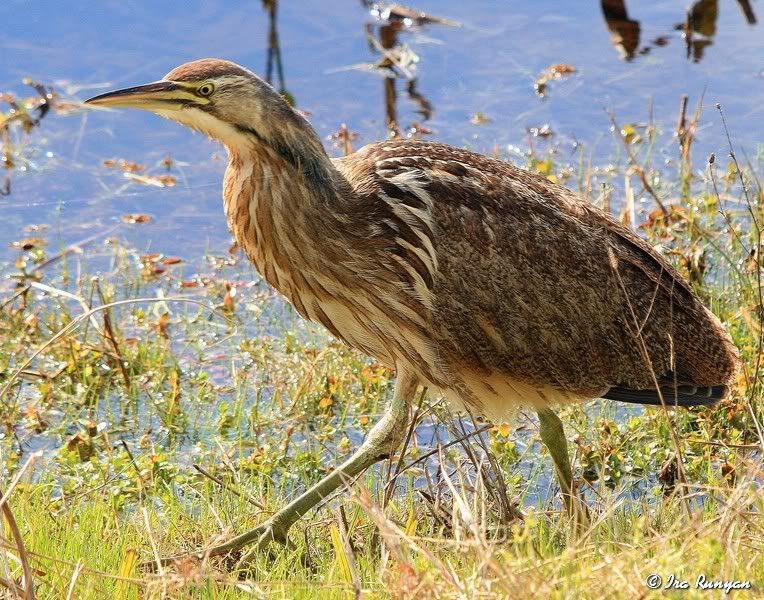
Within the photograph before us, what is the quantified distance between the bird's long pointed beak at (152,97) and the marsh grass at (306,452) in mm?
597

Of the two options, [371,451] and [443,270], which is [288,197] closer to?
[443,270]

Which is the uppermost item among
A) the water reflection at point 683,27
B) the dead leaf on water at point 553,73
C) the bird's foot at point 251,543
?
the water reflection at point 683,27

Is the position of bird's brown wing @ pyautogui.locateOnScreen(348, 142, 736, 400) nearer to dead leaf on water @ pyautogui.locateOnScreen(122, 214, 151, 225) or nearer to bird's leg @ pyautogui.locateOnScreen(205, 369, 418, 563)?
bird's leg @ pyautogui.locateOnScreen(205, 369, 418, 563)

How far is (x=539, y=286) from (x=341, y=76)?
3630 mm

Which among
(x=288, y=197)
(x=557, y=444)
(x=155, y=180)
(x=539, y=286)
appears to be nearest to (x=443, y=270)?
(x=539, y=286)

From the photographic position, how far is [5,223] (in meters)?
5.83

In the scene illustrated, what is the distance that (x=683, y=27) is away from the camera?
7.42 metres

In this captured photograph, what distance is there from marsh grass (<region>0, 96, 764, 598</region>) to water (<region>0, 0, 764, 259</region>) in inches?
20.1

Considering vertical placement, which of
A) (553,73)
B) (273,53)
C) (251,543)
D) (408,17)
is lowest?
(251,543)

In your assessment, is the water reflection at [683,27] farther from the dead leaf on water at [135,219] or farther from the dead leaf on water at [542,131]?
the dead leaf on water at [135,219]

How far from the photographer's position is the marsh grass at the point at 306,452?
9.02 ft

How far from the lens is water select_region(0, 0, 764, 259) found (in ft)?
20.1

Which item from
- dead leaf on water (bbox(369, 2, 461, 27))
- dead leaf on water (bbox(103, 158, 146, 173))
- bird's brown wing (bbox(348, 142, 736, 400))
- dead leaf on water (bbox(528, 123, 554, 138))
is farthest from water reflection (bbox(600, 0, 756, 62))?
bird's brown wing (bbox(348, 142, 736, 400))

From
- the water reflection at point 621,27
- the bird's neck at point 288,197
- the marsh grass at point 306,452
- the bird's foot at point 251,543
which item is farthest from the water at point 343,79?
the bird's foot at point 251,543
